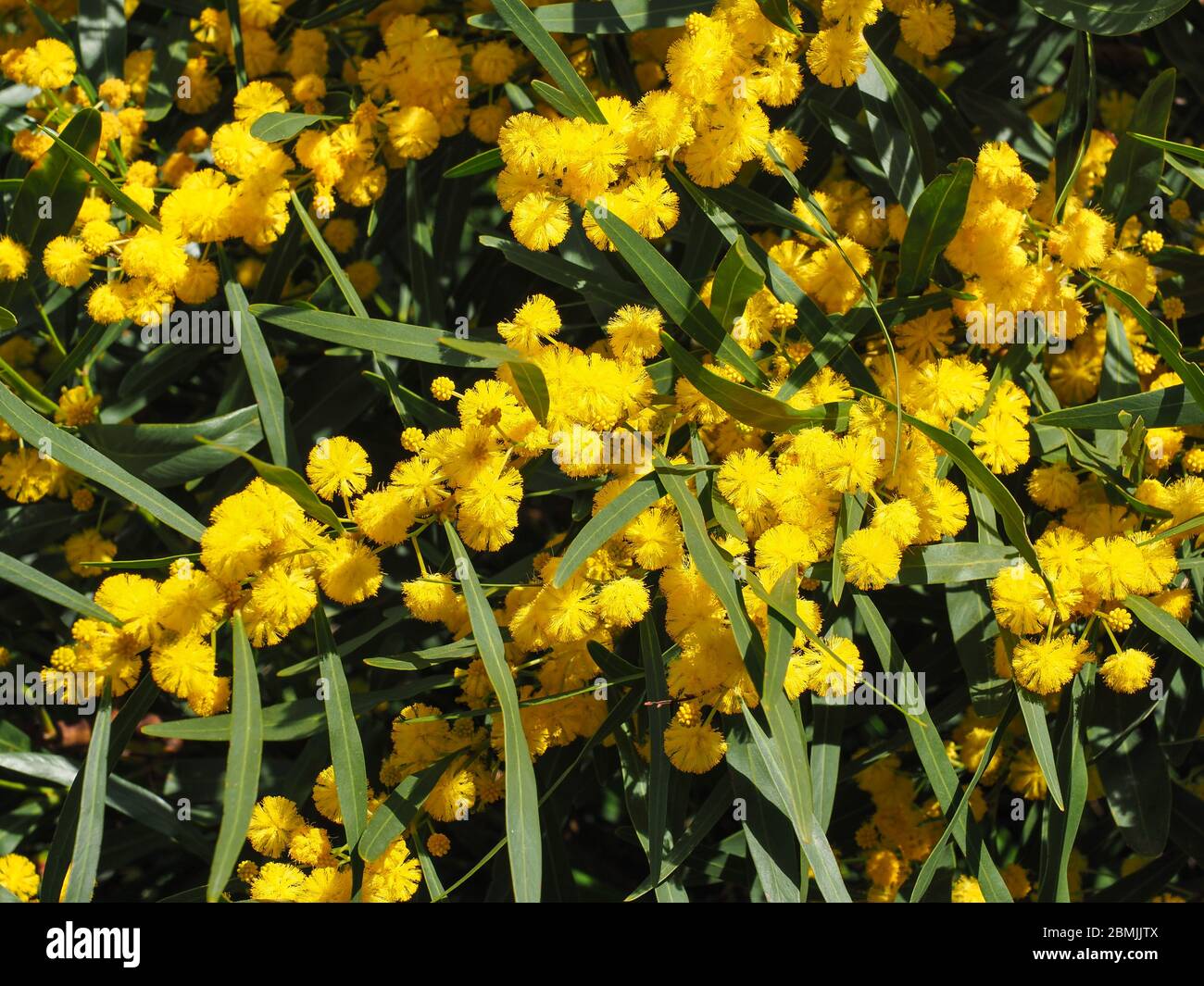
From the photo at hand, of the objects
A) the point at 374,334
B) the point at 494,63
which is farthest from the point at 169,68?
the point at 374,334

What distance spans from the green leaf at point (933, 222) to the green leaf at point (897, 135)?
202 millimetres

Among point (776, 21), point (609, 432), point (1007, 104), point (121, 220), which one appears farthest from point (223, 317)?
point (1007, 104)

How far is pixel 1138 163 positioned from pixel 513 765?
1.40 meters

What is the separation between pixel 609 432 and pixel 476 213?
1065mm

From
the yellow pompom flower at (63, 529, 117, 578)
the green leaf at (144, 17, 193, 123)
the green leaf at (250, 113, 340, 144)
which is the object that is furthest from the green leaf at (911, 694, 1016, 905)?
the green leaf at (144, 17, 193, 123)

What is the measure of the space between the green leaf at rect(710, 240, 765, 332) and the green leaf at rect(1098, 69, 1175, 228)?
702 mm

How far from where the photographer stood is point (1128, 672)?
151cm

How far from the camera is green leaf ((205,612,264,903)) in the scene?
1317 millimetres

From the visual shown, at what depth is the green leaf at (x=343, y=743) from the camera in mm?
1515

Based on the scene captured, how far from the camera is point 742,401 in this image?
1.35 metres

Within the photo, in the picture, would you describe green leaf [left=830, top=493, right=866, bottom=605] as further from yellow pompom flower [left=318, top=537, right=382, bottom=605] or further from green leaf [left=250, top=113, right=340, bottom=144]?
green leaf [left=250, top=113, right=340, bottom=144]

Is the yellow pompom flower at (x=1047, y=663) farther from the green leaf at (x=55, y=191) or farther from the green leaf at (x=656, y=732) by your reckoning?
the green leaf at (x=55, y=191)

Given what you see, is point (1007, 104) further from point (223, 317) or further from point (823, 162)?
point (223, 317)
